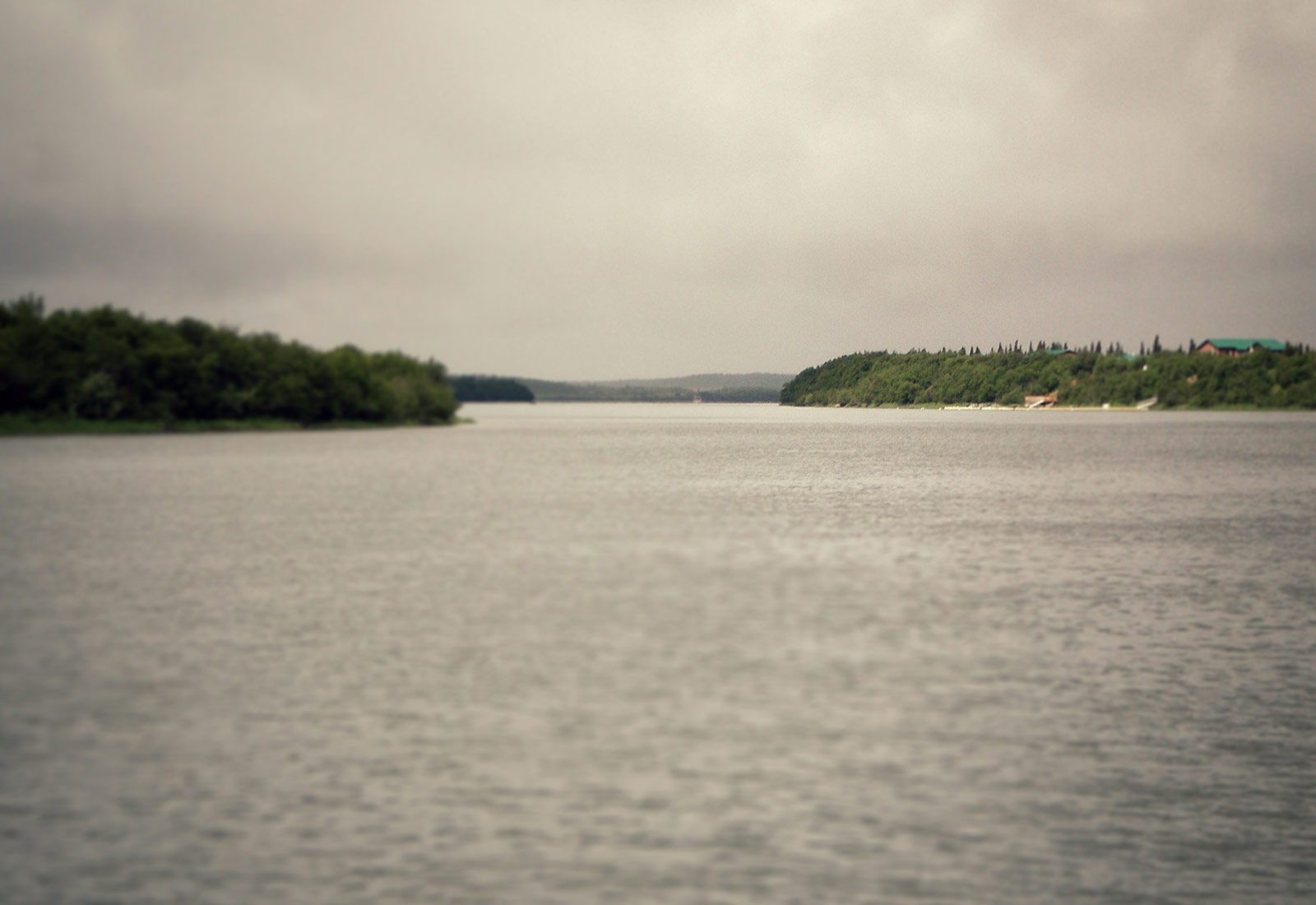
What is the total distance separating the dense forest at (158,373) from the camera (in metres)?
120

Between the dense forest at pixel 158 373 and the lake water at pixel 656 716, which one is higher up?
the dense forest at pixel 158 373

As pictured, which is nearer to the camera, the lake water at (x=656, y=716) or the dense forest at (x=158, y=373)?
the lake water at (x=656, y=716)

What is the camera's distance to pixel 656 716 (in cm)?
1642

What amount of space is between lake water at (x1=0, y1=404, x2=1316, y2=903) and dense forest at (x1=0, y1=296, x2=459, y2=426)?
292 feet

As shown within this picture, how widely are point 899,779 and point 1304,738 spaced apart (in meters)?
6.57

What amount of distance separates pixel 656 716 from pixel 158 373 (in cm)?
12653

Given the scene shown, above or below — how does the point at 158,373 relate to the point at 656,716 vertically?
above

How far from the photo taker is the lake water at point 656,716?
35.8 ft

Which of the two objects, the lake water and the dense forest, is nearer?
the lake water

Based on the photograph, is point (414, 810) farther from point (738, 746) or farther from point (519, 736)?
point (738, 746)

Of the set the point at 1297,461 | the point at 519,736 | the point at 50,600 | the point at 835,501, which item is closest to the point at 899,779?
the point at 519,736

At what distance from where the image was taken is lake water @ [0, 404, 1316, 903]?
430 inches

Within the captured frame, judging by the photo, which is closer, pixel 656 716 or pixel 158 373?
pixel 656 716

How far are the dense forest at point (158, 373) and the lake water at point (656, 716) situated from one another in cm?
8906
